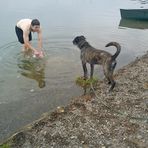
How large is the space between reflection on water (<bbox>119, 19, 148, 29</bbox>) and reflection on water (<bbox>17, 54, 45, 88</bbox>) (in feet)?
31.5

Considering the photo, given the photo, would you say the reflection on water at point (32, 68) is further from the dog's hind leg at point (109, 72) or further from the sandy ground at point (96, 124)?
the sandy ground at point (96, 124)

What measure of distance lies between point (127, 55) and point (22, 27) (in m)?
4.89

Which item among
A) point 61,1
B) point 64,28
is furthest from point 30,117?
point 61,1

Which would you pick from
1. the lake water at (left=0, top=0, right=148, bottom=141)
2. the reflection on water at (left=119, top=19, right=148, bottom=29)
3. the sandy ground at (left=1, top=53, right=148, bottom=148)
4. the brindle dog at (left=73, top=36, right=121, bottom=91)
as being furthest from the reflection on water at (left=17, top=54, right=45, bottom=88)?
the reflection on water at (left=119, top=19, right=148, bottom=29)

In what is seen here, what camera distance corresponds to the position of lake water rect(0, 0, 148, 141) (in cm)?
795

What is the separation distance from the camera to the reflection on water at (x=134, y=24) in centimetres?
1952

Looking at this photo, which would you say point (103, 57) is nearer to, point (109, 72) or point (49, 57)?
point (109, 72)

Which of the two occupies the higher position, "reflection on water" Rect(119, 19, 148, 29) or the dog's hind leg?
the dog's hind leg

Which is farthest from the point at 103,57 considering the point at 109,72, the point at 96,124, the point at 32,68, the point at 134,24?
the point at 134,24

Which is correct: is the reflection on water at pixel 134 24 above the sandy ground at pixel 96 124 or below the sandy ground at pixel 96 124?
below

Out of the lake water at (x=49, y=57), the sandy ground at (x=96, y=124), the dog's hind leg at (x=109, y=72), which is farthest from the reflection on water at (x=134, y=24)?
the dog's hind leg at (x=109, y=72)

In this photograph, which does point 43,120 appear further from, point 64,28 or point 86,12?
point 86,12

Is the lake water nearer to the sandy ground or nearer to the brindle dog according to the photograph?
the sandy ground

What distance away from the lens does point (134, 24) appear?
20.2 m
